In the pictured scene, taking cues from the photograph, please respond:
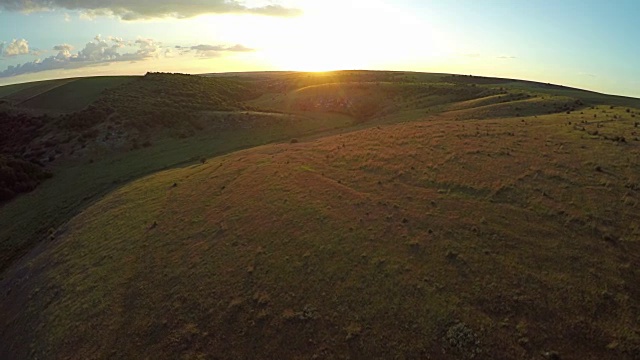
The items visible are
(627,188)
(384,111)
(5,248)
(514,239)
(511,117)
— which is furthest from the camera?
(384,111)

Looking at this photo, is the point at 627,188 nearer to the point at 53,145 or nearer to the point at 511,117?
the point at 511,117

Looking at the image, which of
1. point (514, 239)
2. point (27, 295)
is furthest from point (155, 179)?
point (514, 239)

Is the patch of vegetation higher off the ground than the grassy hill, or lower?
lower

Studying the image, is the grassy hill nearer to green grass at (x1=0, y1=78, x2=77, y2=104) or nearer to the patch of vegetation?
the patch of vegetation

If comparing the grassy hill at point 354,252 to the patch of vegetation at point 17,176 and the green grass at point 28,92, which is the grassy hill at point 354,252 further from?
the green grass at point 28,92

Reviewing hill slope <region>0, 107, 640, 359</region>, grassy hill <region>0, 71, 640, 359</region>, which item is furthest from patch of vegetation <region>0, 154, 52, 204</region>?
hill slope <region>0, 107, 640, 359</region>

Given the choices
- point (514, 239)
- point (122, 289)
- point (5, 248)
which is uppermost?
point (514, 239)

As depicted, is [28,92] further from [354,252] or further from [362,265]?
[362,265]
